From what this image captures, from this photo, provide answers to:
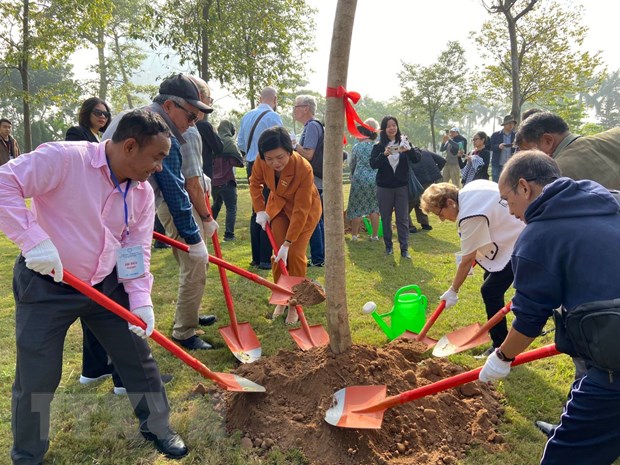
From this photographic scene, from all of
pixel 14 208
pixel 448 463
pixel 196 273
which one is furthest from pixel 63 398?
pixel 448 463

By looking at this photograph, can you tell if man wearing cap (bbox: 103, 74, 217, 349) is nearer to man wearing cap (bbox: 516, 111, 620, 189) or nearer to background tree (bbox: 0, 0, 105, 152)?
man wearing cap (bbox: 516, 111, 620, 189)

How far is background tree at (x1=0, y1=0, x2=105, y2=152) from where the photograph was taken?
1059 cm

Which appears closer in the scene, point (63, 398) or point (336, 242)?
point (336, 242)

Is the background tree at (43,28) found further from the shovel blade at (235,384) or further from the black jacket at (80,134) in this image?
the shovel blade at (235,384)

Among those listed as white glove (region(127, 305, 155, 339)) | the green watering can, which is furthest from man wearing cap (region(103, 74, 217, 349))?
the green watering can

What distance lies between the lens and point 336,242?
2.87m

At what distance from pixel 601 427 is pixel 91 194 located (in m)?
2.41

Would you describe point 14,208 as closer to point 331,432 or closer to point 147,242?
point 147,242

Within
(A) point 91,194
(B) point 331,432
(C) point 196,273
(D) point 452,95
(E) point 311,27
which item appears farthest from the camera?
(D) point 452,95

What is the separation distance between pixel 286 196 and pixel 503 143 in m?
7.94

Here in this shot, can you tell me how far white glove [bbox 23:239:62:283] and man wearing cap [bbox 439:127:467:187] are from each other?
10760mm

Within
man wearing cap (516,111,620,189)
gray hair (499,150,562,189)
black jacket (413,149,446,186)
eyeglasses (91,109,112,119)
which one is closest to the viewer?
gray hair (499,150,562,189)

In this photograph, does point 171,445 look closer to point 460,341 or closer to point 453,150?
point 460,341

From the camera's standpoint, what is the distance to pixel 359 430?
2.54 m
